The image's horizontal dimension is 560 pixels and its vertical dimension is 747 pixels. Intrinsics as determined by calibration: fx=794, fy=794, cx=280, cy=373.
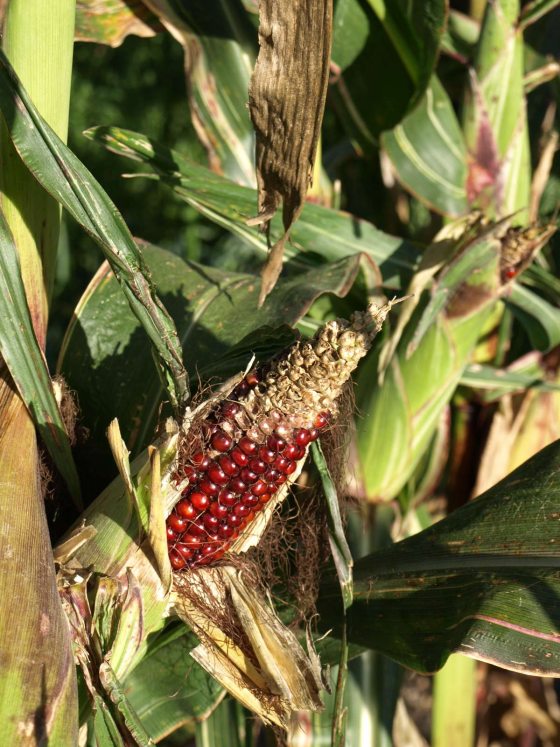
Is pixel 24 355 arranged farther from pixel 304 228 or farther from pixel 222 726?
pixel 222 726

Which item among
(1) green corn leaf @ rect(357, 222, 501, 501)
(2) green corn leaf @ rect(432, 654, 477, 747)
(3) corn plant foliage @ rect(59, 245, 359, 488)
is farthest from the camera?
(2) green corn leaf @ rect(432, 654, 477, 747)

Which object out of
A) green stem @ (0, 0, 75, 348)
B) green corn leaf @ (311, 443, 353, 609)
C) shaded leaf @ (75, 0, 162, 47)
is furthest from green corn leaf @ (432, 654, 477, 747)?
shaded leaf @ (75, 0, 162, 47)

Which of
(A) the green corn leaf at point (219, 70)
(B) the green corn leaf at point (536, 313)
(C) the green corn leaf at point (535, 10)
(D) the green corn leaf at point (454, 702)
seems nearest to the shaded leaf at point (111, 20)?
(A) the green corn leaf at point (219, 70)

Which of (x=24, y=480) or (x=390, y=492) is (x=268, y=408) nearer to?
(x=24, y=480)

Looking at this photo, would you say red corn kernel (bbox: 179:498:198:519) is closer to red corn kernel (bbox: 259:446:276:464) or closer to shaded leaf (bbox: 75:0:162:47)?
red corn kernel (bbox: 259:446:276:464)

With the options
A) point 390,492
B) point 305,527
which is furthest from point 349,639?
point 390,492

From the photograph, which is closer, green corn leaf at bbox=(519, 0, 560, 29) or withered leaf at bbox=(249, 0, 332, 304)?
withered leaf at bbox=(249, 0, 332, 304)

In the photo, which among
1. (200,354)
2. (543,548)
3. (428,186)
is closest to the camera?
(543,548)
